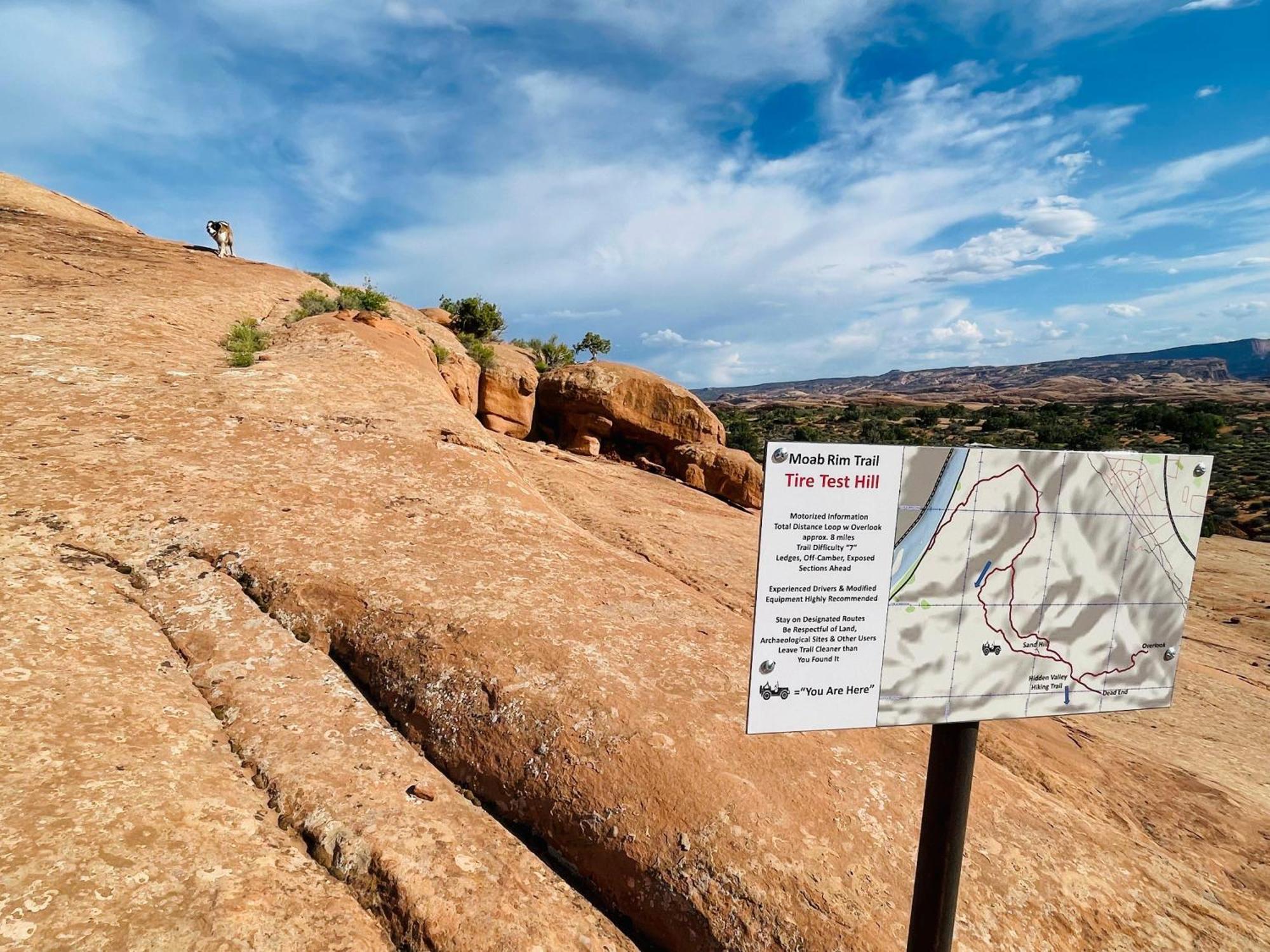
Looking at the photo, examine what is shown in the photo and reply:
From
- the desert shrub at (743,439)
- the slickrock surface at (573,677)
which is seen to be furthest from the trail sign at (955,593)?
the desert shrub at (743,439)

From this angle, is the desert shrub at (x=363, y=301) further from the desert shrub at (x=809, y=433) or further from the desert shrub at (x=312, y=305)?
the desert shrub at (x=809, y=433)

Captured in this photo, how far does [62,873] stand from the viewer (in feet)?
9.42

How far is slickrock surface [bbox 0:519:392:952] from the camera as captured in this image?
280 cm

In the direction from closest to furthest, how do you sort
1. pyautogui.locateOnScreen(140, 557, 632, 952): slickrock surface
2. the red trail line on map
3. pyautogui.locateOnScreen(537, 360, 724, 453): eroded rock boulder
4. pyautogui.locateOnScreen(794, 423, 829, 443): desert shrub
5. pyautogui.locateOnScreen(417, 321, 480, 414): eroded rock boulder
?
1. the red trail line on map
2. pyautogui.locateOnScreen(140, 557, 632, 952): slickrock surface
3. pyautogui.locateOnScreen(417, 321, 480, 414): eroded rock boulder
4. pyautogui.locateOnScreen(537, 360, 724, 453): eroded rock boulder
5. pyautogui.locateOnScreen(794, 423, 829, 443): desert shrub

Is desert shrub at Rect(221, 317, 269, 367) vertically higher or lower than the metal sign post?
higher

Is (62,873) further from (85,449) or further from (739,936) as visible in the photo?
(85,449)

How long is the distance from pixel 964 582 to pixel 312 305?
15.0 m

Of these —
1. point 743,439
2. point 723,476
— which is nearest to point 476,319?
point 723,476

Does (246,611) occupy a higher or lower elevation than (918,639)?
lower

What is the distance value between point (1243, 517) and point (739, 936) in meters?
38.9

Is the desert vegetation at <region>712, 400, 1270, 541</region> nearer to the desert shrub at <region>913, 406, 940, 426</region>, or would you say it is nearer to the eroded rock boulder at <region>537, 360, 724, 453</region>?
the desert shrub at <region>913, 406, 940, 426</region>

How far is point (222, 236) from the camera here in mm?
16953

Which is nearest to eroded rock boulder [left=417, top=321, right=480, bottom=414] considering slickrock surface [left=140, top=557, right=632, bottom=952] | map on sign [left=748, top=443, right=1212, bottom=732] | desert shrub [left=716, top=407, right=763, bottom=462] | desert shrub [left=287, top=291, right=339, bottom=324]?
desert shrub [left=287, top=291, right=339, bottom=324]

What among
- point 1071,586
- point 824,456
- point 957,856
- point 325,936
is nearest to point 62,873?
point 325,936
